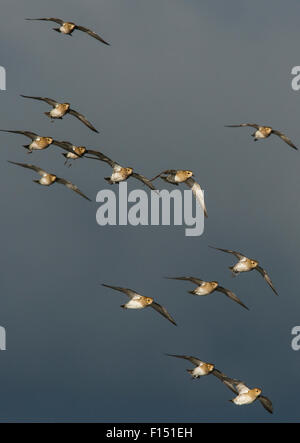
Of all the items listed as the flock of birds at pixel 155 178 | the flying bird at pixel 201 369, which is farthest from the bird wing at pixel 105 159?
the flying bird at pixel 201 369

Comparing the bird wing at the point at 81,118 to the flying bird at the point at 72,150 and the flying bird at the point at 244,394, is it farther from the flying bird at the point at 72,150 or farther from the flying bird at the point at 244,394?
the flying bird at the point at 244,394

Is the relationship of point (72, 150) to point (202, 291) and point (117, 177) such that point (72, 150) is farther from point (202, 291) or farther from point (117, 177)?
point (202, 291)

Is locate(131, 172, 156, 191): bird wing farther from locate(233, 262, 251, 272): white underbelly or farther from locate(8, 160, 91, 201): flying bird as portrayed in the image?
locate(233, 262, 251, 272): white underbelly

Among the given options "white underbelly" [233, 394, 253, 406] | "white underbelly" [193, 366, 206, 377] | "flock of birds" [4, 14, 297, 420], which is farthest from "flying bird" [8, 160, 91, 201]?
"white underbelly" [233, 394, 253, 406]

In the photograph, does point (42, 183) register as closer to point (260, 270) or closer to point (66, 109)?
point (66, 109)

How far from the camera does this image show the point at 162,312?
102188 mm

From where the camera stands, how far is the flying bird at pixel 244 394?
100875 millimetres

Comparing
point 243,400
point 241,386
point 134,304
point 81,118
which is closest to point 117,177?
point 81,118

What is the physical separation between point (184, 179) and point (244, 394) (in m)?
15.5

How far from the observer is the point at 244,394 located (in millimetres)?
102125

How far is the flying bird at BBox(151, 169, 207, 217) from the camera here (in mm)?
104375

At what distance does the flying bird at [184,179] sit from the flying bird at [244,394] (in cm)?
1221

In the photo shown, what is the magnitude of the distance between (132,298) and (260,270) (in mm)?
12062
